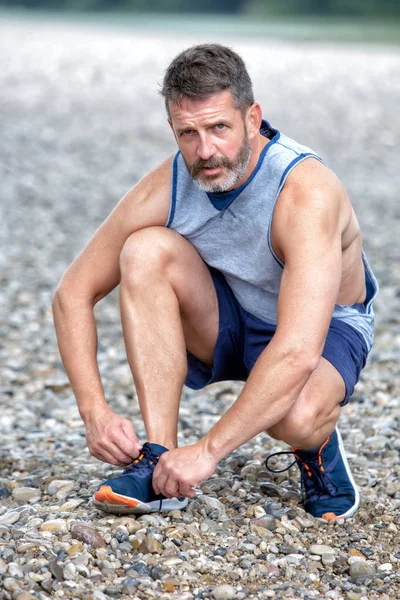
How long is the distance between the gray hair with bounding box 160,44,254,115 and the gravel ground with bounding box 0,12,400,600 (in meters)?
1.54

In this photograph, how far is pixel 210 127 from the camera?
11.2ft

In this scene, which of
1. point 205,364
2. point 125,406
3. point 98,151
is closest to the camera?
point 205,364

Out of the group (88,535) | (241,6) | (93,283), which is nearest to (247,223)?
(93,283)

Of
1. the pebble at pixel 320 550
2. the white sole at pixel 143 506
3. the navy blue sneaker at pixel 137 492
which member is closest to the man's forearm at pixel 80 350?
the navy blue sneaker at pixel 137 492

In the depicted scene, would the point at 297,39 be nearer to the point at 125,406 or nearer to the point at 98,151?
the point at 98,151

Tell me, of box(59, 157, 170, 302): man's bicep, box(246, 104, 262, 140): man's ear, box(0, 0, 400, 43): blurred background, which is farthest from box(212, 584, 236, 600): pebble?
box(0, 0, 400, 43): blurred background

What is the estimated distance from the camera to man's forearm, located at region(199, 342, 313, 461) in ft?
10.4

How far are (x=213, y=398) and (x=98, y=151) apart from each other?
31.5ft

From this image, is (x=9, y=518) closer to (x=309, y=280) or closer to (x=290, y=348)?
(x=290, y=348)

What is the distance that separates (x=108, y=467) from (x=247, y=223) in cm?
143

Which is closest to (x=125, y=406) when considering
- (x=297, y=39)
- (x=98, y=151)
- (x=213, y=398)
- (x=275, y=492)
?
(x=213, y=398)

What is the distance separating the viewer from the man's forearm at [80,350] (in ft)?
11.9

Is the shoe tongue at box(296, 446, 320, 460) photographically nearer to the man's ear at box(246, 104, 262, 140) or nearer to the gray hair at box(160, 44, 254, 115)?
the man's ear at box(246, 104, 262, 140)

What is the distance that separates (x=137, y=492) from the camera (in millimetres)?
3381
